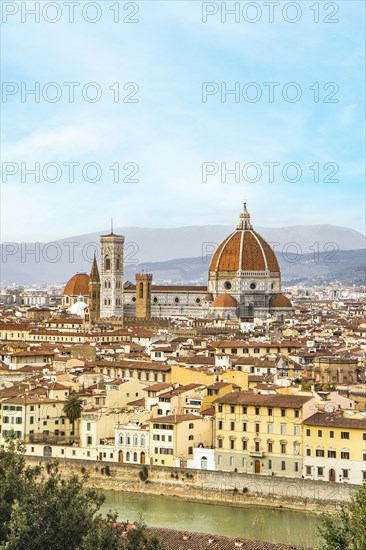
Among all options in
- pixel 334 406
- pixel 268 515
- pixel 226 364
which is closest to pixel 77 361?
pixel 226 364

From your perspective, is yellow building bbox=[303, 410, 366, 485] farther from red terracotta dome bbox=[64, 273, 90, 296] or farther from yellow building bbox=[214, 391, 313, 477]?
red terracotta dome bbox=[64, 273, 90, 296]

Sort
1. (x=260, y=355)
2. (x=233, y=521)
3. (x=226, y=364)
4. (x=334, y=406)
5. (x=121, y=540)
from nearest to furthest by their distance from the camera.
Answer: (x=121, y=540) < (x=233, y=521) < (x=334, y=406) < (x=226, y=364) < (x=260, y=355)

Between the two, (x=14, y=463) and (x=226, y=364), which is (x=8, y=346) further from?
(x=14, y=463)

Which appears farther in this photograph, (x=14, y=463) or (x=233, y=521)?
(x=233, y=521)

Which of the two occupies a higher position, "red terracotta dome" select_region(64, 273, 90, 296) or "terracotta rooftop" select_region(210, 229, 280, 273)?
"terracotta rooftop" select_region(210, 229, 280, 273)

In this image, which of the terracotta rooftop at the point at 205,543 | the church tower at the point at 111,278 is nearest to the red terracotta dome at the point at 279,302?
the church tower at the point at 111,278

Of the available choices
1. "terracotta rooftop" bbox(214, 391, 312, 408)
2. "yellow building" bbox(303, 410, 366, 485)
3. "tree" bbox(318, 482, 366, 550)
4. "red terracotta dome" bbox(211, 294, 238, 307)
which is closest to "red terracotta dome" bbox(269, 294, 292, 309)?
"red terracotta dome" bbox(211, 294, 238, 307)

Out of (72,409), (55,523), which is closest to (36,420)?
(72,409)
